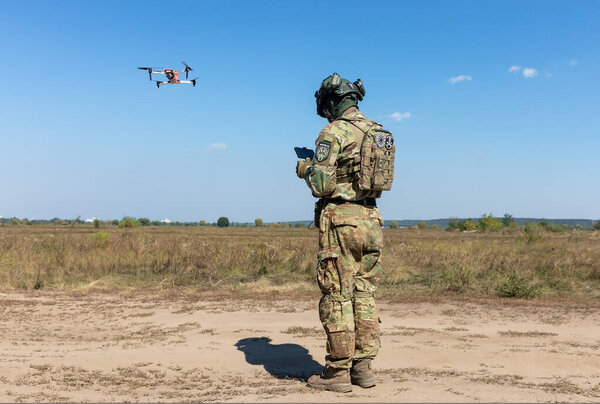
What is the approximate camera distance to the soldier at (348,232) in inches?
190

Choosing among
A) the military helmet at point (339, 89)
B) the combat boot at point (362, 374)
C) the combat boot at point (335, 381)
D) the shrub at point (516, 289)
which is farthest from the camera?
the shrub at point (516, 289)

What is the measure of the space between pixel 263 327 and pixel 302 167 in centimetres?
406

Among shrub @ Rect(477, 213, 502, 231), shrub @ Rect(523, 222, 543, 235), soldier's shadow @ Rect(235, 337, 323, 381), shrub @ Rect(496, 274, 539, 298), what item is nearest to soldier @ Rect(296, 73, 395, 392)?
soldier's shadow @ Rect(235, 337, 323, 381)

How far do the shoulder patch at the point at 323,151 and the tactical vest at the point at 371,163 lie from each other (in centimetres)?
28

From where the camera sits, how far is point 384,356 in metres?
6.34

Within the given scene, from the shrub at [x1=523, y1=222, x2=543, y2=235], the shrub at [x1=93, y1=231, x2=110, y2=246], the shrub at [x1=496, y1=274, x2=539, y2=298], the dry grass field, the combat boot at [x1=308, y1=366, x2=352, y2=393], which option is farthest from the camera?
the shrub at [x1=523, y1=222, x2=543, y2=235]

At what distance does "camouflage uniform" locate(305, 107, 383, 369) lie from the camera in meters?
4.81

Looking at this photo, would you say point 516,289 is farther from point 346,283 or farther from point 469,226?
point 469,226

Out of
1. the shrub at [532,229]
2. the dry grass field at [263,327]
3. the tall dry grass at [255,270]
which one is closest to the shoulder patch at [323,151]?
the dry grass field at [263,327]

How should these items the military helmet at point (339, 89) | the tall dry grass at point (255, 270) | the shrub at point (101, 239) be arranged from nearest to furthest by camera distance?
the military helmet at point (339, 89) → the tall dry grass at point (255, 270) → the shrub at point (101, 239)

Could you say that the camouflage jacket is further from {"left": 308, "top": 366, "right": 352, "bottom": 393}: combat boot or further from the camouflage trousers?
{"left": 308, "top": 366, "right": 352, "bottom": 393}: combat boot

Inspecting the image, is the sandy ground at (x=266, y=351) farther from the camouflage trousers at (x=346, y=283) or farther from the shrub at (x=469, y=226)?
the shrub at (x=469, y=226)

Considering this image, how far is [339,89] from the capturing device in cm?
519

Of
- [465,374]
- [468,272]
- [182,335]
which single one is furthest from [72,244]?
[465,374]
